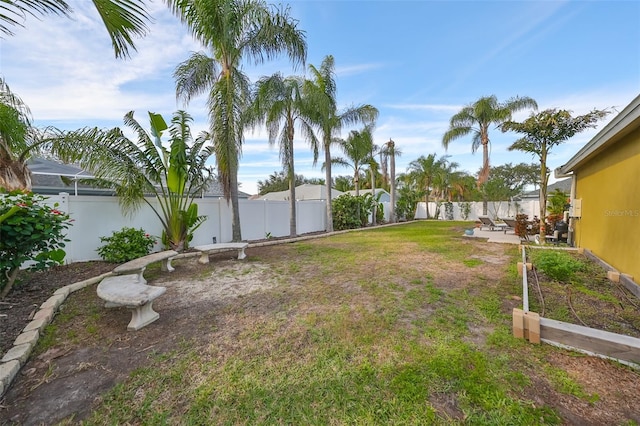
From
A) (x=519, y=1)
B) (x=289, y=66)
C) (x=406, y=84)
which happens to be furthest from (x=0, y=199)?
(x=406, y=84)

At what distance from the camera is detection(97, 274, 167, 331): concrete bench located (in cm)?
296

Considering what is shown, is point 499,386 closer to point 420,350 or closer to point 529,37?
point 420,350

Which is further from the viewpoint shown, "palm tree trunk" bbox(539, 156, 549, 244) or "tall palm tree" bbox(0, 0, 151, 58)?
"palm tree trunk" bbox(539, 156, 549, 244)

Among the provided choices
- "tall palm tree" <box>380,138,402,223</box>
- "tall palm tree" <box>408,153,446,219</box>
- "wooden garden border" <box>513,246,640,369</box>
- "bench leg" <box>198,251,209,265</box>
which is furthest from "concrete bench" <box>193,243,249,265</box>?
"tall palm tree" <box>408,153,446,219</box>

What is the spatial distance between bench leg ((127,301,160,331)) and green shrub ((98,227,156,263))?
12.0ft

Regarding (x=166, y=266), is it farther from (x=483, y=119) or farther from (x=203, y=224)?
(x=483, y=119)

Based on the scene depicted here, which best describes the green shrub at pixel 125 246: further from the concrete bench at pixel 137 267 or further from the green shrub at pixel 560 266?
the green shrub at pixel 560 266

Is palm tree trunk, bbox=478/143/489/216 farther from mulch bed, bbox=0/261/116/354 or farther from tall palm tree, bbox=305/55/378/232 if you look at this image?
mulch bed, bbox=0/261/116/354

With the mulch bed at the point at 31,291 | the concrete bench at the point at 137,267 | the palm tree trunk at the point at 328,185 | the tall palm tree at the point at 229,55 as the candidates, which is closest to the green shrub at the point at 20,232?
the mulch bed at the point at 31,291

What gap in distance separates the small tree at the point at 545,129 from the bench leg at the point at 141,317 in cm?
1030

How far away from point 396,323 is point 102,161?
685 centimetres

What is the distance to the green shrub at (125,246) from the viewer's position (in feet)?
19.7

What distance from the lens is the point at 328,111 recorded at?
1152 cm

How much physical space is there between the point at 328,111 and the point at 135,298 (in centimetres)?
1043
